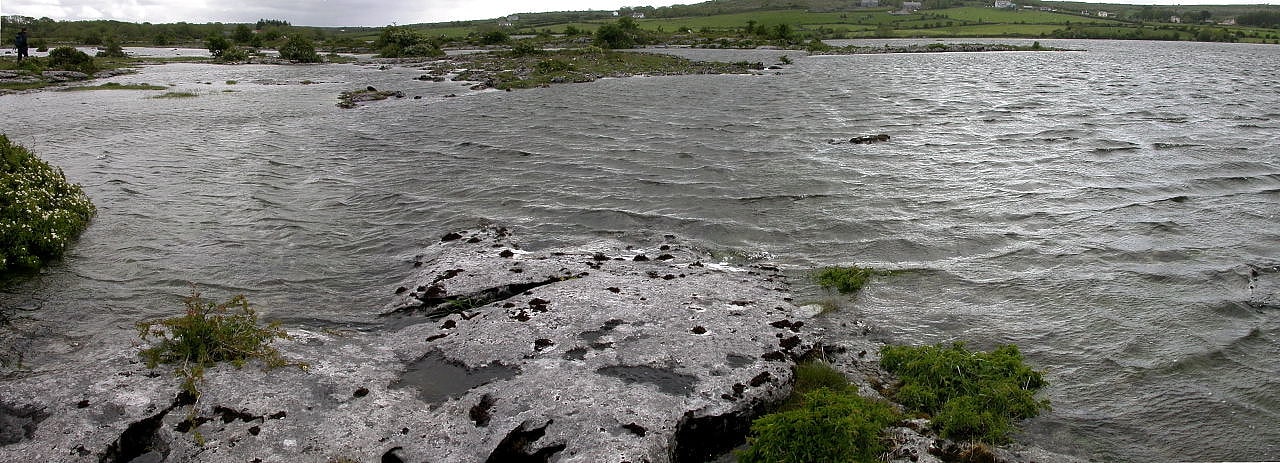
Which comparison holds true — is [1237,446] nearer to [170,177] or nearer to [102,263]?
[102,263]

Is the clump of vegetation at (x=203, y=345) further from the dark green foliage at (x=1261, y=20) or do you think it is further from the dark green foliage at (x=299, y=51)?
the dark green foliage at (x=1261, y=20)

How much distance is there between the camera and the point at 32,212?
11.4 metres

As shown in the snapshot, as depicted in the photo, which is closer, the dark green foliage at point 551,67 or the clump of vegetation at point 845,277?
the clump of vegetation at point 845,277

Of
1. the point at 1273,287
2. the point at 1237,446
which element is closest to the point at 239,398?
the point at 1237,446

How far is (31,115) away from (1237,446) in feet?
133

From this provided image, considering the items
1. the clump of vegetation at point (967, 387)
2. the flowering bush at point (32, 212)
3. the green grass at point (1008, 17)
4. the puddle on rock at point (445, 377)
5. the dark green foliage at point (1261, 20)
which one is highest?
the green grass at point (1008, 17)

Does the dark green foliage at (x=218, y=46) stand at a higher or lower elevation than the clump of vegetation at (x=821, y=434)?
higher

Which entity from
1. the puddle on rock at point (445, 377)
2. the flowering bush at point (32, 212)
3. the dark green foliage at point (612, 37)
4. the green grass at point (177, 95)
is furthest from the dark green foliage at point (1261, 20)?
the flowering bush at point (32, 212)

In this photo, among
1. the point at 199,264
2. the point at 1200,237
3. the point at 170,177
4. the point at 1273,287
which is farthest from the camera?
the point at 170,177

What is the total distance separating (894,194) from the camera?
1630 centimetres

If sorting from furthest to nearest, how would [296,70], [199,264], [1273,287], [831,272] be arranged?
[296,70]
[199,264]
[831,272]
[1273,287]

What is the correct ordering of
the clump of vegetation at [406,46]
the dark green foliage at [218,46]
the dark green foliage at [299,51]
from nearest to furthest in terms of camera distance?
the dark green foliage at [299,51]
the dark green foliage at [218,46]
the clump of vegetation at [406,46]

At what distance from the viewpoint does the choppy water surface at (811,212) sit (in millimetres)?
8344

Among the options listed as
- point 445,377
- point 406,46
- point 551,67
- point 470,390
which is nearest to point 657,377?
point 470,390
